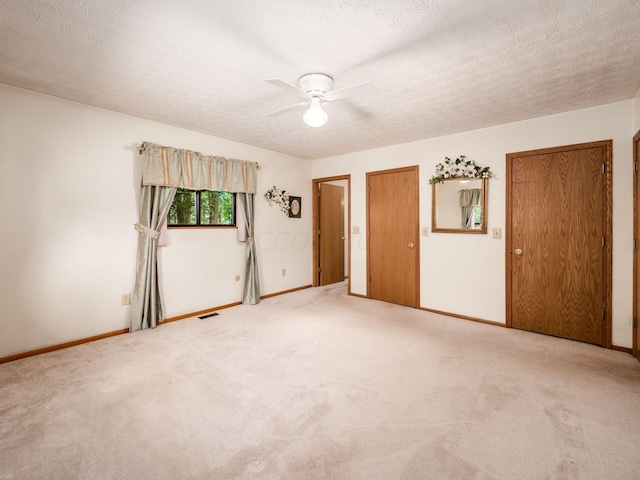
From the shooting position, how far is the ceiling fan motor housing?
92.5 inches

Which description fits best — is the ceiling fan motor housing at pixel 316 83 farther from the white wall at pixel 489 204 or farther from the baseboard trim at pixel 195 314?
the baseboard trim at pixel 195 314

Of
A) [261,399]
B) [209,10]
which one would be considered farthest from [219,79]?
[261,399]

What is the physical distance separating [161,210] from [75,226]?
831 mm

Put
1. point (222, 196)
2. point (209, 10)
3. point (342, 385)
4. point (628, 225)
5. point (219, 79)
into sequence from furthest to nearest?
1. point (222, 196)
2. point (628, 225)
3. point (219, 79)
4. point (342, 385)
5. point (209, 10)

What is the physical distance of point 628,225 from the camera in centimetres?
288

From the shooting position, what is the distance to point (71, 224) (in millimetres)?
3012

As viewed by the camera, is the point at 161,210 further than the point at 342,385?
Yes

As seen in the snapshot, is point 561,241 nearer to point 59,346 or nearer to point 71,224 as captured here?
point 71,224

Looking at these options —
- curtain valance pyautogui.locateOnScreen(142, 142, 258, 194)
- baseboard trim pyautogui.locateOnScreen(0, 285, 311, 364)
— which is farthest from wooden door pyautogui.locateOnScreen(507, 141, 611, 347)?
baseboard trim pyautogui.locateOnScreen(0, 285, 311, 364)

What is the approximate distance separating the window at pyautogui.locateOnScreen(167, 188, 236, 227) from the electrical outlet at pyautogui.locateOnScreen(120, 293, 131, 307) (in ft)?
3.12

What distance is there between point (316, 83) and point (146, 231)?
2544 mm

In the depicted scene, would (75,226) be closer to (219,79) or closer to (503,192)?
(219,79)

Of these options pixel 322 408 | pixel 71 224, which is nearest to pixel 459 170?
pixel 322 408

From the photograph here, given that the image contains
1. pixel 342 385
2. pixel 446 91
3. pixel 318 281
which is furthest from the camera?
pixel 318 281
